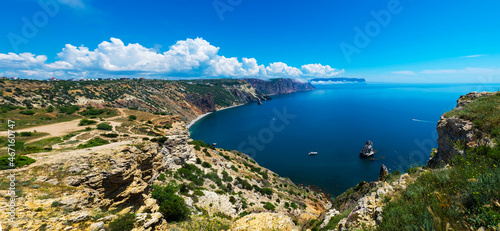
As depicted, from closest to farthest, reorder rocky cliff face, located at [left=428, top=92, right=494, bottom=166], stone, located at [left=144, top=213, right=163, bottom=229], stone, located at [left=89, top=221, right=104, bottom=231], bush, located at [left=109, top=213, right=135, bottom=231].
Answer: stone, located at [left=89, top=221, right=104, bottom=231]
bush, located at [left=109, top=213, right=135, bottom=231]
stone, located at [left=144, top=213, right=163, bottom=229]
rocky cliff face, located at [left=428, top=92, right=494, bottom=166]

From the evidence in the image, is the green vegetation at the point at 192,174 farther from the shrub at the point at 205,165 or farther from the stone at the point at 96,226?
the stone at the point at 96,226

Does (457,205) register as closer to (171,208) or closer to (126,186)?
(171,208)

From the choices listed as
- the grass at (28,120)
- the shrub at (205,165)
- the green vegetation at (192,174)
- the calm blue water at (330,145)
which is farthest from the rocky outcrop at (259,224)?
the grass at (28,120)

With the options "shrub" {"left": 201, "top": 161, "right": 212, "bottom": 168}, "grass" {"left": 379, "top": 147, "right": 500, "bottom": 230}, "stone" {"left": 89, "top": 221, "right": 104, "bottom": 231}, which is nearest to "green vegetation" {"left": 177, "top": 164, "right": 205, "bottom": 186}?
"shrub" {"left": 201, "top": 161, "right": 212, "bottom": 168}

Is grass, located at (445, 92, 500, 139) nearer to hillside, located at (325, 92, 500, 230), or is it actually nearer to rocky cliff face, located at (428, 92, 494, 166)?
rocky cliff face, located at (428, 92, 494, 166)

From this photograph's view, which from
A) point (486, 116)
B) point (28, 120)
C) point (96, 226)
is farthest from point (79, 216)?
point (28, 120)

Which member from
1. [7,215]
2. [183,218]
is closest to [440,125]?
[183,218]
